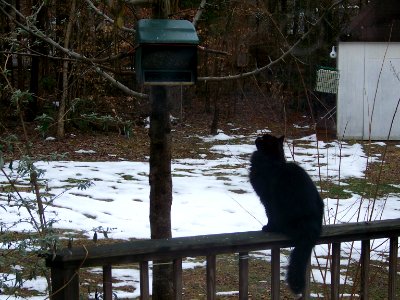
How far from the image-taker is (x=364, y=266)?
10.5 ft

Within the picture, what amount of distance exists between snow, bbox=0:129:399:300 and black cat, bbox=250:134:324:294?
2.42 metres

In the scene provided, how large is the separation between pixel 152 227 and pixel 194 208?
5.44 m

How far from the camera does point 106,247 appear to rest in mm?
2582

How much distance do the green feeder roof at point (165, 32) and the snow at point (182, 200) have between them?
2558mm

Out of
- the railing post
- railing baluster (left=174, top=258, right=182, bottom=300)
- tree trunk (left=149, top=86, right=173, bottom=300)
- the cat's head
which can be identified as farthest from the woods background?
the railing post

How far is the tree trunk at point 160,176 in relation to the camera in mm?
4211

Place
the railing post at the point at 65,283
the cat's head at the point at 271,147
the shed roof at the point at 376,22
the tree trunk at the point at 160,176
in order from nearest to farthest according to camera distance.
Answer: the railing post at the point at 65,283 → the cat's head at the point at 271,147 → the tree trunk at the point at 160,176 → the shed roof at the point at 376,22

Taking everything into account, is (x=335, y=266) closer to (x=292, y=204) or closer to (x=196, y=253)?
(x=292, y=204)

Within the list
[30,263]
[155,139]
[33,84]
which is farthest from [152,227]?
[33,84]

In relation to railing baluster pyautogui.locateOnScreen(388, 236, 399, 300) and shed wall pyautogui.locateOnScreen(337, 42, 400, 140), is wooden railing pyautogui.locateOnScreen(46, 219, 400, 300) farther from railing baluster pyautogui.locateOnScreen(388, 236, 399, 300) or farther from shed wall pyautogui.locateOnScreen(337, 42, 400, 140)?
shed wall pyautogui.locateOnScreen(337, 42, 400, 140)

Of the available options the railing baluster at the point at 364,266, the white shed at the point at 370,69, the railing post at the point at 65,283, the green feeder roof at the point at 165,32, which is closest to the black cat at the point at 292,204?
the railing baluster at the point at 364,266

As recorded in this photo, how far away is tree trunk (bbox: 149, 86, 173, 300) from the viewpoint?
13.8 feet

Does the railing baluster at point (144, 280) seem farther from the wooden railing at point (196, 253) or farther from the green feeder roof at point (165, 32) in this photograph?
the green feeder roof at point (165, 32)

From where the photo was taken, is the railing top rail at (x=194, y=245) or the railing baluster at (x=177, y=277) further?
the railing baluster at (x=177, y=277)
